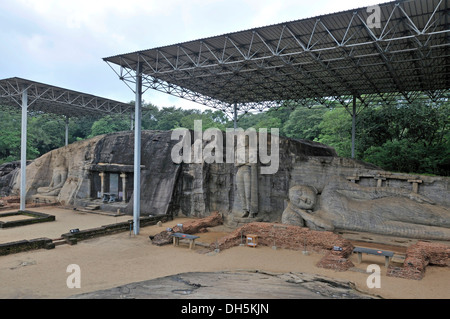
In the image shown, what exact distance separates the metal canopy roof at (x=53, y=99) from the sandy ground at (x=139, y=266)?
11308 millimetres

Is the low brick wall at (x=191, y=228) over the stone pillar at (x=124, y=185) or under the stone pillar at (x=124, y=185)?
under

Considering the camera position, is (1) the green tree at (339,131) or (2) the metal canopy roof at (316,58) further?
(1) the green tree at (339,131)

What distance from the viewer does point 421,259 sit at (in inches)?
375

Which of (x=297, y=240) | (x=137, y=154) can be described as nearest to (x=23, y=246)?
(x=137, y=154)

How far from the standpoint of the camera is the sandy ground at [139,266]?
8281 mm

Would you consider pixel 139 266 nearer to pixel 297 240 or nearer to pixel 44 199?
pixel 297 240

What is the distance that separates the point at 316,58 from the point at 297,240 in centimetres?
826

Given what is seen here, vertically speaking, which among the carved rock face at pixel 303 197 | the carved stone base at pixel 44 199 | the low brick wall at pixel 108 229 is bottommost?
the low brick wall at pixel 108 229

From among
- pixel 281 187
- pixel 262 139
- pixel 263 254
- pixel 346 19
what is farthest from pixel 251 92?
pixel 263 254

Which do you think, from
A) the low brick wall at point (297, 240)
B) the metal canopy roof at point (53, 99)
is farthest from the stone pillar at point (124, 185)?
the low brick wall at point (297, 240)

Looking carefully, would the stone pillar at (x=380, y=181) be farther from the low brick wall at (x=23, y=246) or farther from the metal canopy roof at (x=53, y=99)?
the metal canopy roof at (x=53, y=99)

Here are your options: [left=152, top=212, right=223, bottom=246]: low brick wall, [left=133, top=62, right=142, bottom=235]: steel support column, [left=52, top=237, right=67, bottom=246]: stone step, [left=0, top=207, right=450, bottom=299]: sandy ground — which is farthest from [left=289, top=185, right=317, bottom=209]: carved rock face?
[left=52, top=237, right=67, bottom=246]: stone step

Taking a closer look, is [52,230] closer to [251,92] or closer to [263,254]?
[263,254]

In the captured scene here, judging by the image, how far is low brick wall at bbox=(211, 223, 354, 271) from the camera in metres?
10.6
